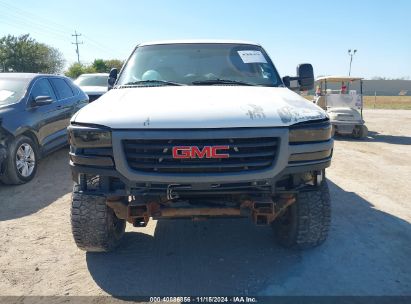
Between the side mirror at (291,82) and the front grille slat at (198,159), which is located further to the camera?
the side mirror at (291,82)

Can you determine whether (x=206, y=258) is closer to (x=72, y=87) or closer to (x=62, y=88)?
(x=62, y=88)

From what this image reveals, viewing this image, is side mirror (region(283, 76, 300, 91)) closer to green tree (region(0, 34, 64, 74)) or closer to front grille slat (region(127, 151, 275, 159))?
front grille slat (region(127, 151, 275, 159))

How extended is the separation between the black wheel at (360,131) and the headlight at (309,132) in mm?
8789

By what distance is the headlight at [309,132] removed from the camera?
2843 mm

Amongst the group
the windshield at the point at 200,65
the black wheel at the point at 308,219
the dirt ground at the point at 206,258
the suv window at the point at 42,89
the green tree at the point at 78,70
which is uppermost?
the green tree at the point at 78,70

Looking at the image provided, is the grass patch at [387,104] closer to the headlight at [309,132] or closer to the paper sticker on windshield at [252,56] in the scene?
the paper sticker on windshield at [252,56]

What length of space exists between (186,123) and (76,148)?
90 centimetres

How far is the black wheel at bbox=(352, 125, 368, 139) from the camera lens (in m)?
11.0

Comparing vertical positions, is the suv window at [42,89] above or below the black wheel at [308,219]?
above

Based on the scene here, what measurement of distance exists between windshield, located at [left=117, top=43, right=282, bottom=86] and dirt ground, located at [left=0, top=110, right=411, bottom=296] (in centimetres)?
164

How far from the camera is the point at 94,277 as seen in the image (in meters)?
3.18

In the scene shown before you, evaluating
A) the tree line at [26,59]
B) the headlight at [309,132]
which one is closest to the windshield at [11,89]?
the headlight at [309,132]

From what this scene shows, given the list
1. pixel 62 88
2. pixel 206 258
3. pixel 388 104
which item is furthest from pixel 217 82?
pixel 388 104

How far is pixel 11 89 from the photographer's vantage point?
610 cm
